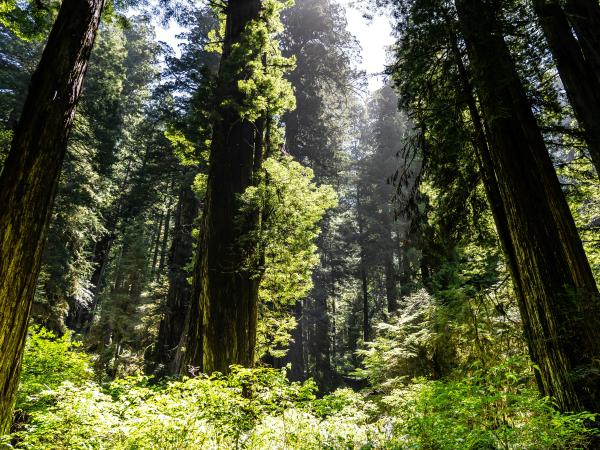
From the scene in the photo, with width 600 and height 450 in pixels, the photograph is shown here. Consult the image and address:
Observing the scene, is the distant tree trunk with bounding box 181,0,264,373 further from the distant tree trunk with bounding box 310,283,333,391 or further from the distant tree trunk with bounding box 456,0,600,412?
the distant tree trunk with bounding box 310,283,333,391

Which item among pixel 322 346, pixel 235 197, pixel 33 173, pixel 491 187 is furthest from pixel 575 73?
pixel 322 346

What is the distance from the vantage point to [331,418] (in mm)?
3969

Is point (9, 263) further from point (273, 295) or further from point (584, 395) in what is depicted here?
point (273, 295)

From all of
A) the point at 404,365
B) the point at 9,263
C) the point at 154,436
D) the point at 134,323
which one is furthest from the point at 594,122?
the point at 134,323

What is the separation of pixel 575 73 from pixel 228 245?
21.3 ft

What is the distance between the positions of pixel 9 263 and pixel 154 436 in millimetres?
1961

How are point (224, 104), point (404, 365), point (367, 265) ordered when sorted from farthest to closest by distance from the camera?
1. point (367, 265)
2. point (404, 365)
3. point (224, 104)

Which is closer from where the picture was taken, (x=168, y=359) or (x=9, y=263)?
(x=9, y=263)

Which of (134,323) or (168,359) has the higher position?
(134,323)

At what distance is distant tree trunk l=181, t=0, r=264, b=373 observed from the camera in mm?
6516

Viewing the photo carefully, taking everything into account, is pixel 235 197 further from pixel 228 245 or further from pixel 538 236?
pixel 538 236

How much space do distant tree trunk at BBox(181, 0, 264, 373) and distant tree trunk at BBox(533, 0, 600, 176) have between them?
5677 mm

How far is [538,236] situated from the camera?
4.11m

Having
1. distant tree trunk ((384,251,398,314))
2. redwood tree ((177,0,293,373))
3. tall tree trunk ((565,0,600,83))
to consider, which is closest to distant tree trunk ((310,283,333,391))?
distant tree trunk ((384,251,398,314))
